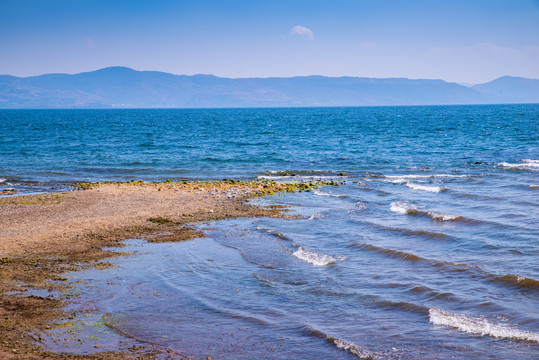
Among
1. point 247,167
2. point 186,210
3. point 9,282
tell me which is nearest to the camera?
point 9,282

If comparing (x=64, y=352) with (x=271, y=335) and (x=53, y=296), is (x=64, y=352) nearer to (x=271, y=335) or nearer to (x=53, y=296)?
(x=53, y=296)

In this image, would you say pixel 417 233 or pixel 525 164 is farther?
pixel 525 164

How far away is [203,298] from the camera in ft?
35.9

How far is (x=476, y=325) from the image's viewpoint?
948 cm

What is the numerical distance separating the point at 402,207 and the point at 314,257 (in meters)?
7.64

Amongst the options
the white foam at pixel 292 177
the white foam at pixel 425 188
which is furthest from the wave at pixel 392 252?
the white foam at pixel 292 177

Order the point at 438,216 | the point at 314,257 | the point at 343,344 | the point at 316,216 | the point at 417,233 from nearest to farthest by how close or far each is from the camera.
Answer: the point at 343,344
the point at 314,257
the point at 417,233
the point at 438,216
the point at 316,216

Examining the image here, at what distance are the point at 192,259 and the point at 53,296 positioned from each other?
153 inches

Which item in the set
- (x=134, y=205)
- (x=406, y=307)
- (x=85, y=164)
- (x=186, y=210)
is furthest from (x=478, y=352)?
(x=85, y=164)

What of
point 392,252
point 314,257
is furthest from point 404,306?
point 392,252

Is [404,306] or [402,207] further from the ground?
[402,207]

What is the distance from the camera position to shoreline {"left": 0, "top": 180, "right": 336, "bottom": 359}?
31.1ft

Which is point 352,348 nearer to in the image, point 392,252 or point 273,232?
point 392,252

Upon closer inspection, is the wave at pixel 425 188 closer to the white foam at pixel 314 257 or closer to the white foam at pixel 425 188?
the white foam at pixel 425 188
